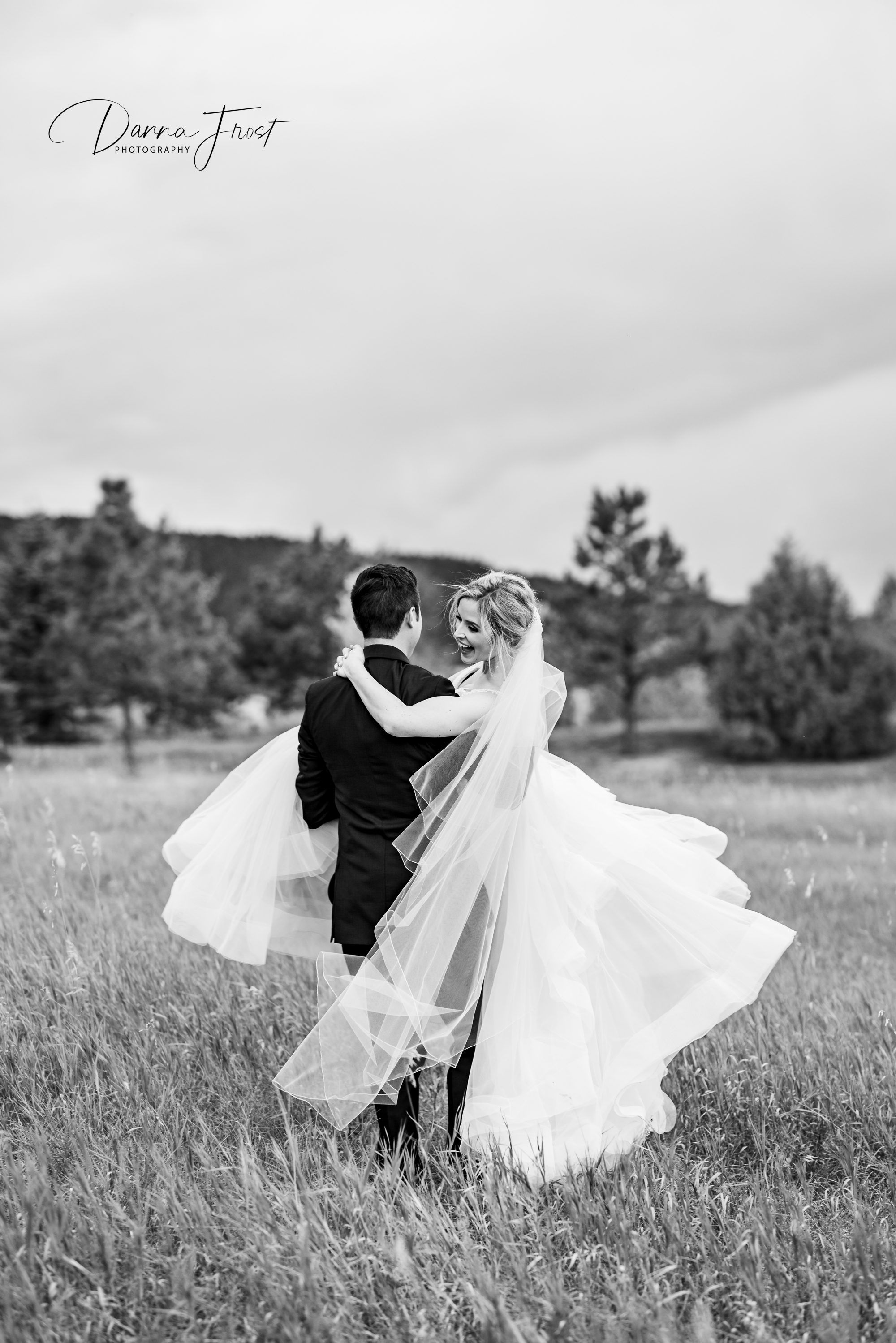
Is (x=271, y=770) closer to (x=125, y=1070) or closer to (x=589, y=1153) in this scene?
(x=125, y=1070)

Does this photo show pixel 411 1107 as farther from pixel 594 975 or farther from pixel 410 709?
pixel 410 709

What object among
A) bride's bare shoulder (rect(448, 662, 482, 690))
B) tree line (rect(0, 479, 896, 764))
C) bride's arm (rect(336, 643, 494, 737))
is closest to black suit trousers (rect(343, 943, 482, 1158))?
bride's arm (rect(336, 643, 494, 737))

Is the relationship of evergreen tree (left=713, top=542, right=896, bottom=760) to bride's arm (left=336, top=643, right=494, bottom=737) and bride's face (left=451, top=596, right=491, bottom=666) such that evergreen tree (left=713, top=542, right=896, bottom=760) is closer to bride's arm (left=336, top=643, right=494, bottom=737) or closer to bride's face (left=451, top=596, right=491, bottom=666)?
bride's face (left=451, top=596, right=491, bottom=666)

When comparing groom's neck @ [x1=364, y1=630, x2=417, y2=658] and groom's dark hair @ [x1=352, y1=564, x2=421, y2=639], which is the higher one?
groom's dark hair @ [x1=352, y1=564, x2=421, y2=639]

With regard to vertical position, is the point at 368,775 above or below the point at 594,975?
above

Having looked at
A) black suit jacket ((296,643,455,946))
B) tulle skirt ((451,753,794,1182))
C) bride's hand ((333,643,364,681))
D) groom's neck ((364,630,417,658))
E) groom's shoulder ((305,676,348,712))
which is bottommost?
tulle skirt ((451,753,794,1182))

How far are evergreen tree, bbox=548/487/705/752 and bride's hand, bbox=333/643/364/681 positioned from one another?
121ft

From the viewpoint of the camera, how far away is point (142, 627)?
28.0 m

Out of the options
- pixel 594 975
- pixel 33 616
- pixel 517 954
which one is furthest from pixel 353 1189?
pixel 33 616

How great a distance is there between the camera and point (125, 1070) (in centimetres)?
459

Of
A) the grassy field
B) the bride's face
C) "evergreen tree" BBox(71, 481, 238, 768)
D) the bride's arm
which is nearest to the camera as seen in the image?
the grassy field

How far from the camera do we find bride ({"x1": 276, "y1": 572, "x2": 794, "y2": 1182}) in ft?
12.7

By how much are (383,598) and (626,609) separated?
38456 millimetres

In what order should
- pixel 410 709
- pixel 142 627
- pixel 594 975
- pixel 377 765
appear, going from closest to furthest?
pixel 410 709 < pixel 377 765 < pixel 594 975 < pixel 142 627
